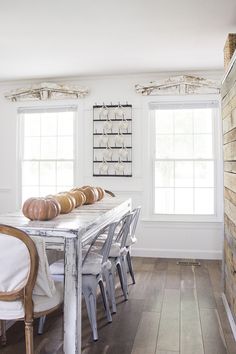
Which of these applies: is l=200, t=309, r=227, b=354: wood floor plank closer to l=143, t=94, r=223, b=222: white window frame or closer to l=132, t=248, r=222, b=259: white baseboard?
l=132, t=248, r=222, b=259: white baseboard

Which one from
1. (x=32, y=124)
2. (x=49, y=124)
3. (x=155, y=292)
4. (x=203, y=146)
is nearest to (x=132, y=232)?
(x=155, y=292)

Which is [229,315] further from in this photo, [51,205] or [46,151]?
[46,151]

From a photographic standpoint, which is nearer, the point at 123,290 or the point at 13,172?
the point at 123,290

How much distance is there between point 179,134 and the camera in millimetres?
5164

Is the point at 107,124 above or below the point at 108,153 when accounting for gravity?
above

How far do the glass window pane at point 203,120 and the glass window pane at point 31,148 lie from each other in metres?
2.42

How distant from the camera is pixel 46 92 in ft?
17.6

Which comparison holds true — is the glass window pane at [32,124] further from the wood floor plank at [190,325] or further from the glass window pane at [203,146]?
the wood floor plank at [190,325]

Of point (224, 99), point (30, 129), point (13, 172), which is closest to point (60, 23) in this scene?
point (224, 99)

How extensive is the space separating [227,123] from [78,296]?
77.1 inches

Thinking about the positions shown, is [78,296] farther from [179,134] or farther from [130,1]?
[179,134]

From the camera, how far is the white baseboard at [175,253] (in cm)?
500

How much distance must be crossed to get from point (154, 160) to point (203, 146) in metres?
0.73

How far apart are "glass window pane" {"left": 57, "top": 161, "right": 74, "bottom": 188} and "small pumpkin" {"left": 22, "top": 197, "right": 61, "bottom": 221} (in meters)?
2.94
